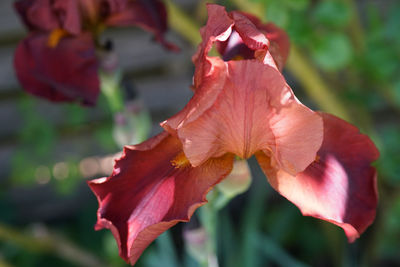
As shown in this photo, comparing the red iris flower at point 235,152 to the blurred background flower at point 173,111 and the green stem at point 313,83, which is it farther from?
the green stem at point 313,83

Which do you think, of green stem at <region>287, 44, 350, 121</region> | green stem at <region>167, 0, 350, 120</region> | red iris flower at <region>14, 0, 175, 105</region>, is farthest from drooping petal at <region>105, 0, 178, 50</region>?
green stem at <region>287, 44, 350, 121</region>

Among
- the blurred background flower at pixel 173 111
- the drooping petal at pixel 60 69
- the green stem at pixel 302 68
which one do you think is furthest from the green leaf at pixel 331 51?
the drooping petal at pixel 60 69

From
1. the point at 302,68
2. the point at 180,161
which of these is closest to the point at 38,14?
the point at 180,161

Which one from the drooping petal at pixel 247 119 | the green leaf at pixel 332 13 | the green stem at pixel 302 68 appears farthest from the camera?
the green stem at pixel 302 68

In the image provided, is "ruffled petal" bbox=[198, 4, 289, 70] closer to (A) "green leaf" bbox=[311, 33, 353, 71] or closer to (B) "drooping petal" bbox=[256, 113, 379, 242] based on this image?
(B) "drooping petal" bbox=[256, 113, 379, 242]

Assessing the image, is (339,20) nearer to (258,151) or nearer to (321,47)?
(321,47)

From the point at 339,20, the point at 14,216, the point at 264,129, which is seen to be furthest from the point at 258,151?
the point at 14,216
